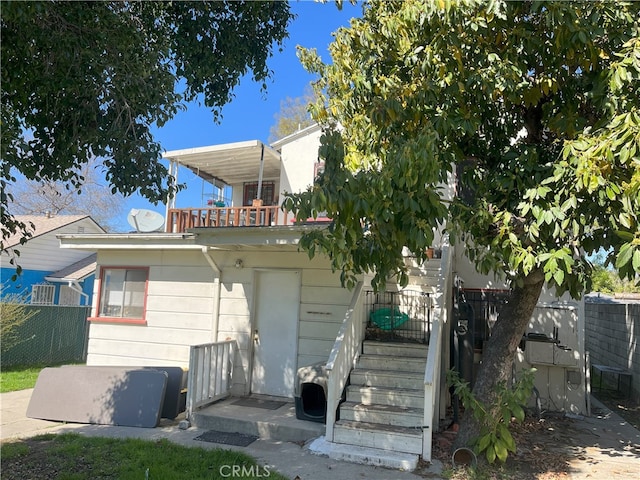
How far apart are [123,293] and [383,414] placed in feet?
18.6

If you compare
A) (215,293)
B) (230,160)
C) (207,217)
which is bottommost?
(215,293)

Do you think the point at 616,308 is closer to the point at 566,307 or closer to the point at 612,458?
the point at 566,307

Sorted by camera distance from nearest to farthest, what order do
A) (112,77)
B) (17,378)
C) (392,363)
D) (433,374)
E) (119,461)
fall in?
(112,77)
(119,461)
(433,374)
(392,363)
(17,378)

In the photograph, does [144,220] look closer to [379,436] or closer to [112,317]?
[112,317]

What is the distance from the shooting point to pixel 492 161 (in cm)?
537

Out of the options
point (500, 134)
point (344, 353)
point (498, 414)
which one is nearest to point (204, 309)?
point (344, 353)

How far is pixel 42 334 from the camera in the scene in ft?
37.1

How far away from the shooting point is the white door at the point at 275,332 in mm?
7121

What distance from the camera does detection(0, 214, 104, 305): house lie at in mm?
16078

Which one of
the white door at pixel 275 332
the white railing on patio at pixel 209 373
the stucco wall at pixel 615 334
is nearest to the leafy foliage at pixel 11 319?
the white railing on patio at pixel 209 373

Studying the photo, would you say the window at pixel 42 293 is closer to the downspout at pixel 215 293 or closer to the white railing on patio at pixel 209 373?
the downspout at pixel 215 293

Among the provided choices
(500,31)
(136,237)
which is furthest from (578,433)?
(136,237)

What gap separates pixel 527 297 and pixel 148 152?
174 inches

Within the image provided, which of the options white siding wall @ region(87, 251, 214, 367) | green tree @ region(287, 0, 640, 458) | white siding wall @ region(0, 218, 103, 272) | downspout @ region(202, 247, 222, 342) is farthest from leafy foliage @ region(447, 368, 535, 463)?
white siding wall @ region(0, 218, 103, 272)
